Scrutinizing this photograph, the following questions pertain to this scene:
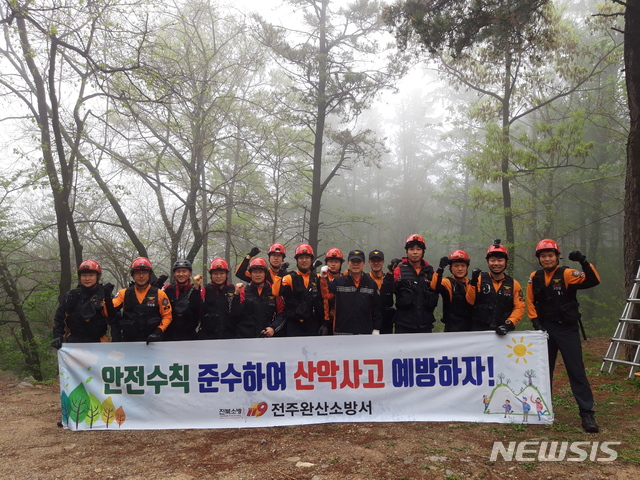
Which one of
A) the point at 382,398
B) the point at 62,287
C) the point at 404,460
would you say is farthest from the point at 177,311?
the point at 62,287

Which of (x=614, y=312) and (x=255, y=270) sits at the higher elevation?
(x=255, y=270)

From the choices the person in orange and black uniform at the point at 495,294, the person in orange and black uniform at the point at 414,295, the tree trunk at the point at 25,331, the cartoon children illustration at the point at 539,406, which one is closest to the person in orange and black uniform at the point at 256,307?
the person in orange and black uniform at the point at 414,295

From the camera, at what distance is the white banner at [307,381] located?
17.0 feet

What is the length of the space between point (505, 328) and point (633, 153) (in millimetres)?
5307

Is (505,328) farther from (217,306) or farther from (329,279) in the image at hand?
(217,306)

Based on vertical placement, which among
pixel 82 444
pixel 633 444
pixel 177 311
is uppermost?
pixel 177 311

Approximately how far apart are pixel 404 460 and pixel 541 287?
8.77ft

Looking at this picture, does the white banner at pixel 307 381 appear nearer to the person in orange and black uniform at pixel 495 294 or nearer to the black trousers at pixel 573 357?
the black trousers at pixel 573 357

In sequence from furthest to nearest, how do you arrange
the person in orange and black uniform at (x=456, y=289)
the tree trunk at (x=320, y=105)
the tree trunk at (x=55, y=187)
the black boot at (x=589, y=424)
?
the tree trunk at (x=320, y=105), the tree trunk at (x=55, y=187), the person in orange and black uniform at (x=456, y=289), the black boot at (x=589, y=424)

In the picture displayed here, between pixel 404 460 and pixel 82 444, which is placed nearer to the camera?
pixel 404 460

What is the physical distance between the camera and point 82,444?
503cm

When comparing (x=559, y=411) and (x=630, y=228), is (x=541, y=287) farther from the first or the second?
(x=630, y=228)
